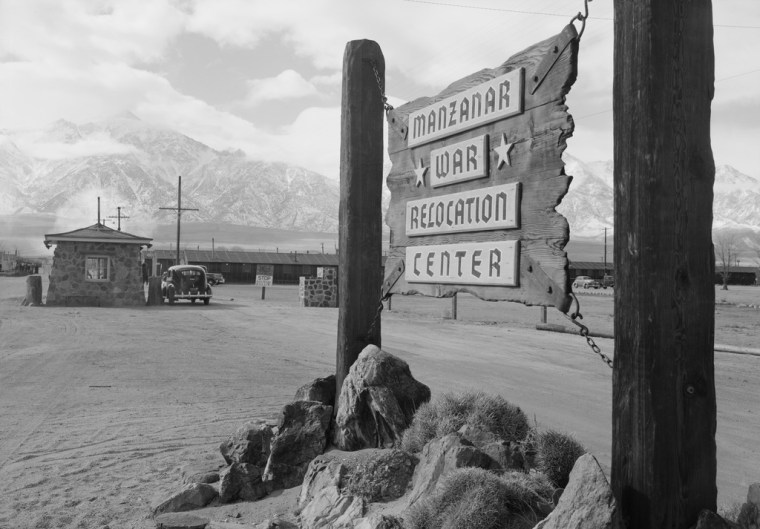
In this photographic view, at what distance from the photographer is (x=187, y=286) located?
28703 millimetres

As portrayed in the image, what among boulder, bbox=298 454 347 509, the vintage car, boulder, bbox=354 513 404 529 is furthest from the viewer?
the vintage car

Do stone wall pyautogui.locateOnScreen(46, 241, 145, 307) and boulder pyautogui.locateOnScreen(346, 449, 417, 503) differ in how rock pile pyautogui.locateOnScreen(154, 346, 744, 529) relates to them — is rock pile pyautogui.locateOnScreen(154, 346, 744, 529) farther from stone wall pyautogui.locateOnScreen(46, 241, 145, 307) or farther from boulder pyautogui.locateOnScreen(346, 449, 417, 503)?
stone wall pyautogui.locateOnScreen(46, 241, 145, 307)

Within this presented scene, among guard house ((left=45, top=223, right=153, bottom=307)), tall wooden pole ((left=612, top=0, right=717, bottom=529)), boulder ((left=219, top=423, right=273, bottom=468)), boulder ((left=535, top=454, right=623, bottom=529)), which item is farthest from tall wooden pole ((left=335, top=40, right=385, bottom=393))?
guard house ((left=45, top=223, right=153, bottom=307))

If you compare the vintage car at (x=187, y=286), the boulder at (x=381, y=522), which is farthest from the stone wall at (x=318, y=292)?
the boulder at (x=381, y=522)

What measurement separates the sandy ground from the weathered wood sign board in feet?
3.90

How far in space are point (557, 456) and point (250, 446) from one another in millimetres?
2330

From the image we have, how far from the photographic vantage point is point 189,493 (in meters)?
4.39

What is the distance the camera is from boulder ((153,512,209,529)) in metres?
3.90

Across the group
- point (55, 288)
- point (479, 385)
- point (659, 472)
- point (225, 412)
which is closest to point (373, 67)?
point (659, 472)

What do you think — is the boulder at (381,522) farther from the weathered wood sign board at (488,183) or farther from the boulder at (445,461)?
the weathered wood sign board at (488,183)

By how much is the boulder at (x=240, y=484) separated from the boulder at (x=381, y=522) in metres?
1.51

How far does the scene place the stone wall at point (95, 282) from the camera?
996 inches

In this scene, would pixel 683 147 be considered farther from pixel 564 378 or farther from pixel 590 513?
pixel 564 378

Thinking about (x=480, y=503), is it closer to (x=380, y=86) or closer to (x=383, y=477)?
(x=383, y=477)
